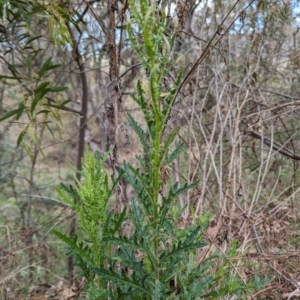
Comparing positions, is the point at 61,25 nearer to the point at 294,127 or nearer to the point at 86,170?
the point at 86,170

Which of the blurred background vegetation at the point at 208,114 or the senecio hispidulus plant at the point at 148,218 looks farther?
the blurred background vegetation at the point at 208,114

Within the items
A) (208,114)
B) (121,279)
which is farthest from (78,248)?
(208,114)

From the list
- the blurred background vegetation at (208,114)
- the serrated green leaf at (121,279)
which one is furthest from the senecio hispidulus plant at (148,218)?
the blurred background vegetation at (208,114)

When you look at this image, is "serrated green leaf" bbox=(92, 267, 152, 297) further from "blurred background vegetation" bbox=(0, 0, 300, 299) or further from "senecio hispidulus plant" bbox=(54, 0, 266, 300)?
"blurred background vegetation" bbox=(0, 0, 300, 299)

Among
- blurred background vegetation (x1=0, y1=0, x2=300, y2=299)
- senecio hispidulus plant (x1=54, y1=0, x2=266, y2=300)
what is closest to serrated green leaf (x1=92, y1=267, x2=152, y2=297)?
senecio hispidulus plant (x1=54, y1=0, x2=266, y2=300)

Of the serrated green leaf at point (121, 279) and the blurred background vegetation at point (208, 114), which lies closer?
the serrated green leaf at point (121, 279)

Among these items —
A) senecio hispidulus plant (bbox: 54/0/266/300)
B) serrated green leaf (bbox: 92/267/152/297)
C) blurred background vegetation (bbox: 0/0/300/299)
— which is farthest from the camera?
blurred background vegetation (bbox: 0/0/300/299)

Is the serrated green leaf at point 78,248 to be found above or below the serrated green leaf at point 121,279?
above

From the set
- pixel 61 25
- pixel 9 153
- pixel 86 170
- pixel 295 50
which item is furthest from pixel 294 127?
pixel 9 153

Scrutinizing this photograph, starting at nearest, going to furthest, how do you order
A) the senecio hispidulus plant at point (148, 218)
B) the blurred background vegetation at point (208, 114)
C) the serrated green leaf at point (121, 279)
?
the senecio hispidulus plant at point (148, 218) < the serrated green leaf at point (121, 279) < the blurred background vegetation at point (208, 114)

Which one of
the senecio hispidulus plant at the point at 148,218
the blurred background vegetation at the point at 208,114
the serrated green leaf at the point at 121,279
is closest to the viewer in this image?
the senecio hispidulus plant at the point at 148,218

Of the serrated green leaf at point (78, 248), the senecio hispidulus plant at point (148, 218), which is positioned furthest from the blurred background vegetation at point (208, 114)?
the serrated green leaf at point (78, 248)

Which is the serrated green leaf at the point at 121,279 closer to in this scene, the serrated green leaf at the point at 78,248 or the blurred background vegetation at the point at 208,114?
the serrated green leaf at the point at 78,248

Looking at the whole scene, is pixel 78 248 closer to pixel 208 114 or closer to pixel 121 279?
pixel 121 279
